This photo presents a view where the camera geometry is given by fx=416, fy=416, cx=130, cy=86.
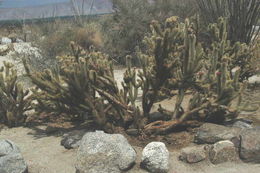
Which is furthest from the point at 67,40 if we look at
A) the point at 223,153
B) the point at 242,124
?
the point at 223,153

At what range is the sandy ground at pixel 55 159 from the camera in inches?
179

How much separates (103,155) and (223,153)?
1.35 meters

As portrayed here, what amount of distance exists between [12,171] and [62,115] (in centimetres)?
209

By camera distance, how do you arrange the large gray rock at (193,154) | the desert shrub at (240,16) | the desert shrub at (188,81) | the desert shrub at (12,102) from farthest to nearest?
the desert shrub at (240,16), the desert shrub at (12,102), the desert shrub at (188,81), the large gray rock at (193,154)

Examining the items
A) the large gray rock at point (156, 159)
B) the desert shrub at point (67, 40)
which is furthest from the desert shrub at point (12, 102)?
the desert shrub at point (67, 40)

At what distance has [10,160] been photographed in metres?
4.51

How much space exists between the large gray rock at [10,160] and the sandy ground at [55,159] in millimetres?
269

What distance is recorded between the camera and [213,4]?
10594 mm

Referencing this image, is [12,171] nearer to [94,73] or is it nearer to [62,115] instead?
[94,73]

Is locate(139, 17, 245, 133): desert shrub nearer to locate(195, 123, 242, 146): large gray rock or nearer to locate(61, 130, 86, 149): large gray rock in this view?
locate(195, 123, 242, 146): large gray rock

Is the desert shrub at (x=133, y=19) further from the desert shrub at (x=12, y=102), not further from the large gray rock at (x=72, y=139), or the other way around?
the large gray rock at (x=72, y=139)

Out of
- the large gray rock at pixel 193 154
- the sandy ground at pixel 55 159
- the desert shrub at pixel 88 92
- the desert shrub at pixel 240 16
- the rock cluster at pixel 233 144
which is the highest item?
the desert shrub at pixel 240 16

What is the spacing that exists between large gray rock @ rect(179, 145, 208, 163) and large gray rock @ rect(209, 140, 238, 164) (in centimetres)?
9

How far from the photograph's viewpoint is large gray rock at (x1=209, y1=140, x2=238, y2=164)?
463 centimetres
